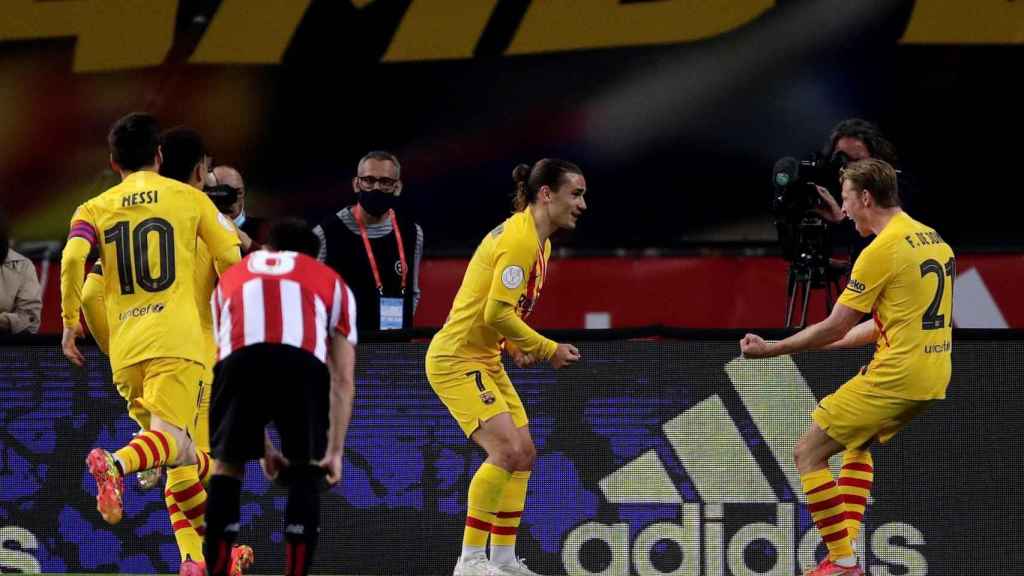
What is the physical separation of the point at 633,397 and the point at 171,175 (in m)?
2.49

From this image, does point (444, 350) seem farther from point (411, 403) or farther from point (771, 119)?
point (771, 119)

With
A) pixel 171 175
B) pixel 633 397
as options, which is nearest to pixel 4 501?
pixel 171 175

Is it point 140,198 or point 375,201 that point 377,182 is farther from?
point 140,198

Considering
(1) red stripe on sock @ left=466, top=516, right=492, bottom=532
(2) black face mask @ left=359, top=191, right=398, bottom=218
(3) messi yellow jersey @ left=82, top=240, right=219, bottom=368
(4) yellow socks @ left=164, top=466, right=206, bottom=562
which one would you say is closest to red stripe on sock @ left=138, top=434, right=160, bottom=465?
(4) yellow socks @ left=164, top=466, right=206, bottom=562

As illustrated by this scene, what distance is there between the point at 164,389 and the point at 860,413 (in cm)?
311

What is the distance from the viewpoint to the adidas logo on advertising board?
859cm

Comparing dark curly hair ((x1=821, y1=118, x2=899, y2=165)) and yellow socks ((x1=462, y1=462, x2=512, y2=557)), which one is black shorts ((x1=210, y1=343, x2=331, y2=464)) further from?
dark curly hair ((x1=821, y1=118, x2=899, y2=165))

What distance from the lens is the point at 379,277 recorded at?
9812 mm

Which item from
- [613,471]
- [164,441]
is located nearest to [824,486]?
[613,471]

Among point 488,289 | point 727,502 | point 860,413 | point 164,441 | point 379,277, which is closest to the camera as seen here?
point 164,441

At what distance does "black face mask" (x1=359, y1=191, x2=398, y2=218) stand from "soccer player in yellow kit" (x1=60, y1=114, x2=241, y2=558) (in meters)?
1.74

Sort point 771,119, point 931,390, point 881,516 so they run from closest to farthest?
point 931,390, point 881,516, point 771,119

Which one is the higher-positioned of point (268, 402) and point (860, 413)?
point (860, 413)

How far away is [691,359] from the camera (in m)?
8.78
